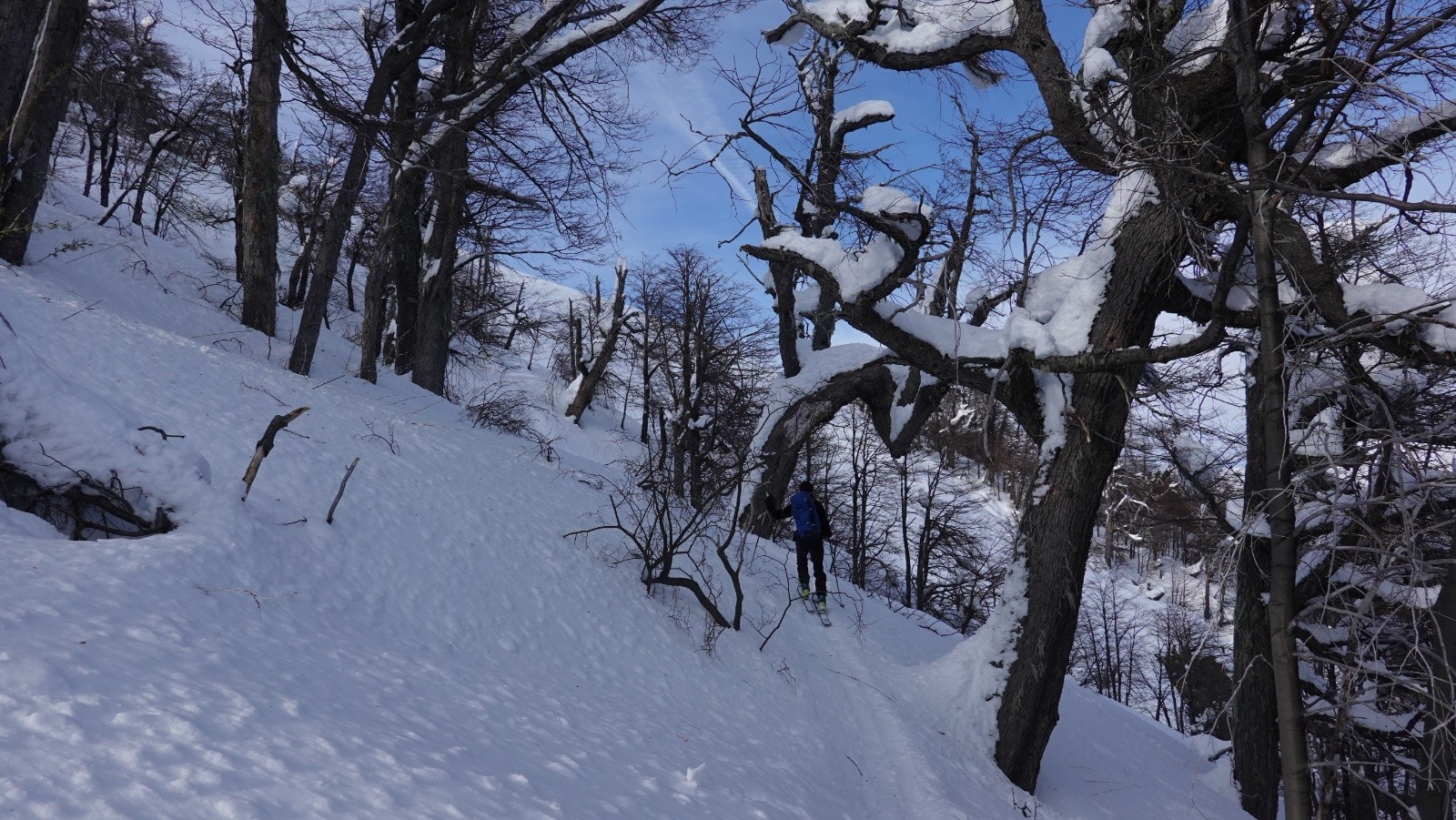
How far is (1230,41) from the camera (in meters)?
3.77

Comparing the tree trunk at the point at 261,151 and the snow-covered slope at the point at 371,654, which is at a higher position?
the tree trunk at the point at 261,151

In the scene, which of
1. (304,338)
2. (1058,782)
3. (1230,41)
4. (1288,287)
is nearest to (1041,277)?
(1288,287)

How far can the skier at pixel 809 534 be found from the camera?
9.10 metres

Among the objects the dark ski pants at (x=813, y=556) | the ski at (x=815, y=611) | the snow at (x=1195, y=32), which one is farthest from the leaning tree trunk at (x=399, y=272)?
the snow at (x=1195, y=32)

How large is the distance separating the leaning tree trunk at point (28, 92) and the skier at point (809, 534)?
9.05 m

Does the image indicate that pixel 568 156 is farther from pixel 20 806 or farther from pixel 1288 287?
pixel 20 806

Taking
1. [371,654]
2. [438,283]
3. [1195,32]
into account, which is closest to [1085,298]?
[1195,32]

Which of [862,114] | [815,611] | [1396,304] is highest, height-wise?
[862,114]

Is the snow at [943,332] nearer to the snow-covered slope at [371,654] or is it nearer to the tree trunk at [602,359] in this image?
the snow-covered slope at [371,654]

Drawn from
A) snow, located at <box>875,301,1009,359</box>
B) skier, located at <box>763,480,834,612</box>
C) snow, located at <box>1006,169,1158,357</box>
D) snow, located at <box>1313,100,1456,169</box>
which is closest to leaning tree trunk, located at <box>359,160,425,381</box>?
skier, located at <box>763,480,834,612</box>

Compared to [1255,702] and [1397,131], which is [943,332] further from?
[1255,702]

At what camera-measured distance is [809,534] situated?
9.07m

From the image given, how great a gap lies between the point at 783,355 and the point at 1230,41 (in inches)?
322

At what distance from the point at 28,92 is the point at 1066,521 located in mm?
11491
